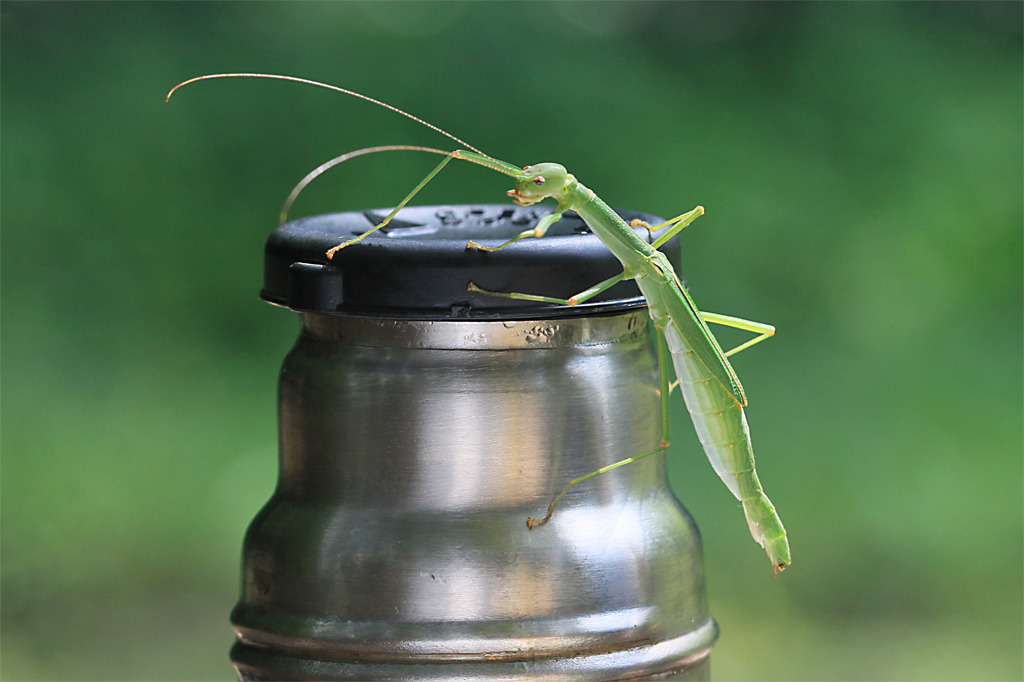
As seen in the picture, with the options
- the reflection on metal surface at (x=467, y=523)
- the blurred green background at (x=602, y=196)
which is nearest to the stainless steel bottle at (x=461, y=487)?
the reflection on metal surface at (x=467, y=523)

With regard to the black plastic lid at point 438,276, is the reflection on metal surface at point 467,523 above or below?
below

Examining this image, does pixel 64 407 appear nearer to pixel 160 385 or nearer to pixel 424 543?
pixel 160 385

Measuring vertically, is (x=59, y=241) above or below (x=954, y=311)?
above

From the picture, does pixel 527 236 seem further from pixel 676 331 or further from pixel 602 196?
pixel 602 196

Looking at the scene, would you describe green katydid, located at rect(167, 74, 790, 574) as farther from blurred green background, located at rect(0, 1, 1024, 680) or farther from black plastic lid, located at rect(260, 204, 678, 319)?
blurred green background, located at rect(0, 1, 1024, 680)

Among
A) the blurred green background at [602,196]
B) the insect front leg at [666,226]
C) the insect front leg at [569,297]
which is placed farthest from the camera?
the blurred green background at [602,196]

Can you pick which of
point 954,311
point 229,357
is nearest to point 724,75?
point 954,311

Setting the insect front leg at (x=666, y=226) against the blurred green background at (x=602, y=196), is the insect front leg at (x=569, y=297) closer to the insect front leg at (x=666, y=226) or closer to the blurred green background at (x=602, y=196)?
the insect front leg at (x=666, y=226)

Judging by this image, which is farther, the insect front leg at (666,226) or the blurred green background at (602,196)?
the blurred green background at (602,196)
